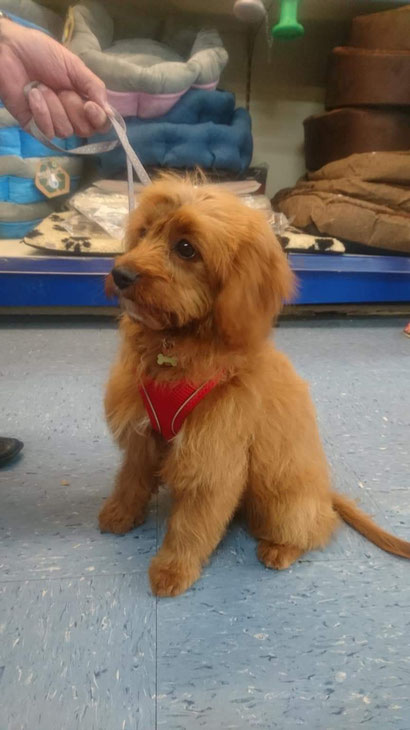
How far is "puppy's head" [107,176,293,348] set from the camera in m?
0.78

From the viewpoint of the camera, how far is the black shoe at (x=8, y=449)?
4.22ft

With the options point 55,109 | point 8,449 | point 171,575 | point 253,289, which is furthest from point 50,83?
point 171,575

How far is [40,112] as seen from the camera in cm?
100

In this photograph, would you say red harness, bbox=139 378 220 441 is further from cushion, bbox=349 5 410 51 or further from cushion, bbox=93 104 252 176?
cushion, bbox=349 5 410 51

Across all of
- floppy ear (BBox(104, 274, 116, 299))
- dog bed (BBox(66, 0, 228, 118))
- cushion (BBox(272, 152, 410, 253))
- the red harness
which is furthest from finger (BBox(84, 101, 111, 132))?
cushion (BBox(272, 152, 410, 253))

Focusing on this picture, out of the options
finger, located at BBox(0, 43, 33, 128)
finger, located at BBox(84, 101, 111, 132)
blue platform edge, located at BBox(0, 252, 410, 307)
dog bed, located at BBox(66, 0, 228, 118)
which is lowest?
blue platform edge, located at BBox(0, 252, 410, 307)

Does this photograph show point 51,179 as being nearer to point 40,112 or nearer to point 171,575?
point 40,112

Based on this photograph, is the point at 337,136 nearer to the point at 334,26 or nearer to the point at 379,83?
the point at 379,83

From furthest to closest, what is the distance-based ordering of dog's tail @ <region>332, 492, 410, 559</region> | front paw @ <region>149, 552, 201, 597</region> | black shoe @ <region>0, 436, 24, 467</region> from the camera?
1. black shoe @ <region>0, 436, 24, 467</region>
2. dog's tail @ <region>332, 492, 410, 559</region>
3. front paw @ <region>149, 552, 201, 597</region>

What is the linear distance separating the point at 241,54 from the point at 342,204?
3.45 ft

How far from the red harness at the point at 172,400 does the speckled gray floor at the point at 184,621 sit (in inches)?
12.8

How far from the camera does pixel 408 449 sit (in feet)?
4.75

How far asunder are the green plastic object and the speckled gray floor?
1901mm

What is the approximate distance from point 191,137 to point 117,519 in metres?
1.73
